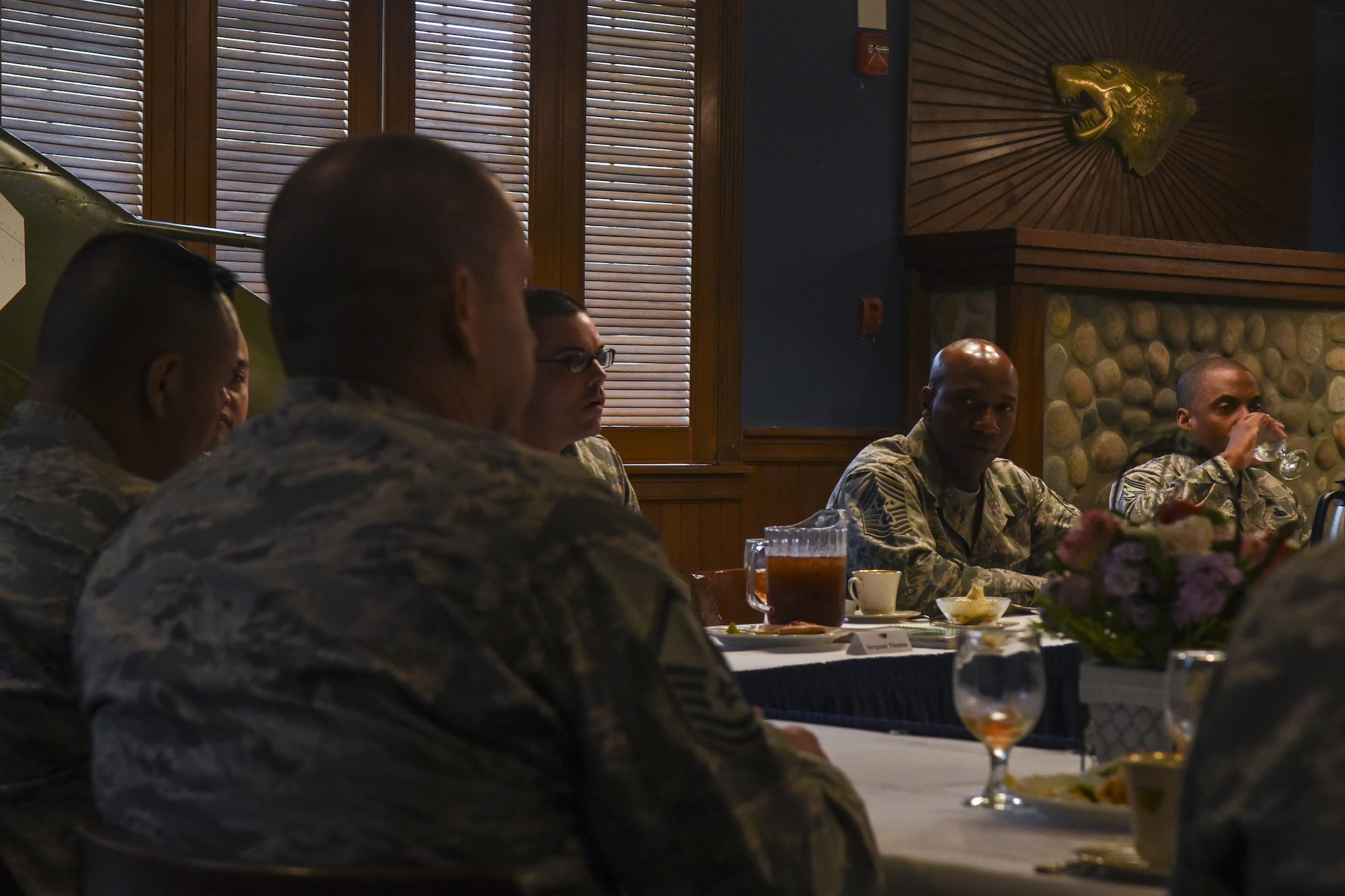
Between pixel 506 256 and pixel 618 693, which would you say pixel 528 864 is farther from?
pixel 506 256

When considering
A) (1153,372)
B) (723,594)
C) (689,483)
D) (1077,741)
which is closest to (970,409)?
(723,594)

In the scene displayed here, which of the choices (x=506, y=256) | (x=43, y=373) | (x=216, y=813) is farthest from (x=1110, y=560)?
(x=43, y=373)

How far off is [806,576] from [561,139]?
337cm

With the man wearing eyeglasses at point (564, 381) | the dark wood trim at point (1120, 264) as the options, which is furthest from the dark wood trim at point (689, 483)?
the man wearing eyeglasses at point (564, 381)

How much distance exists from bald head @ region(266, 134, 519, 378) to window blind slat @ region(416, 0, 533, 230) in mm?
4485

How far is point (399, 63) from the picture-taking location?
18.8 feet

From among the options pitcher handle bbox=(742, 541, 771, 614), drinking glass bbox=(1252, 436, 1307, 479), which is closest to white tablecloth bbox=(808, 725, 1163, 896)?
pitcher handle bbox=(742, 541, 771, 614)

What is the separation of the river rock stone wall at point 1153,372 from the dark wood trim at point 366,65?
2434 mm

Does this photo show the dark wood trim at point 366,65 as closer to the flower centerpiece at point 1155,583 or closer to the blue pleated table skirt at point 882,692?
the blue pleated table skirt at point 882,692

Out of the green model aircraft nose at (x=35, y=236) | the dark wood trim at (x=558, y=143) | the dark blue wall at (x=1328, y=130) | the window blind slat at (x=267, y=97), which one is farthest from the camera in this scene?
the dark blue wall at (x=1328, y=130)

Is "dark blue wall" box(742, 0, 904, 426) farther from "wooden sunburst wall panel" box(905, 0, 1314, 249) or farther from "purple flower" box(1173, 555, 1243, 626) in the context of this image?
"purple flower" box(1173, 555, 1243, 626)

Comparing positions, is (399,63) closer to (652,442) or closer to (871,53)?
(652,442)

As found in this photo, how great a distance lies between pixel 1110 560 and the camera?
165 centimetres

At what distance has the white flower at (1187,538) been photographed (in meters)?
1.62
